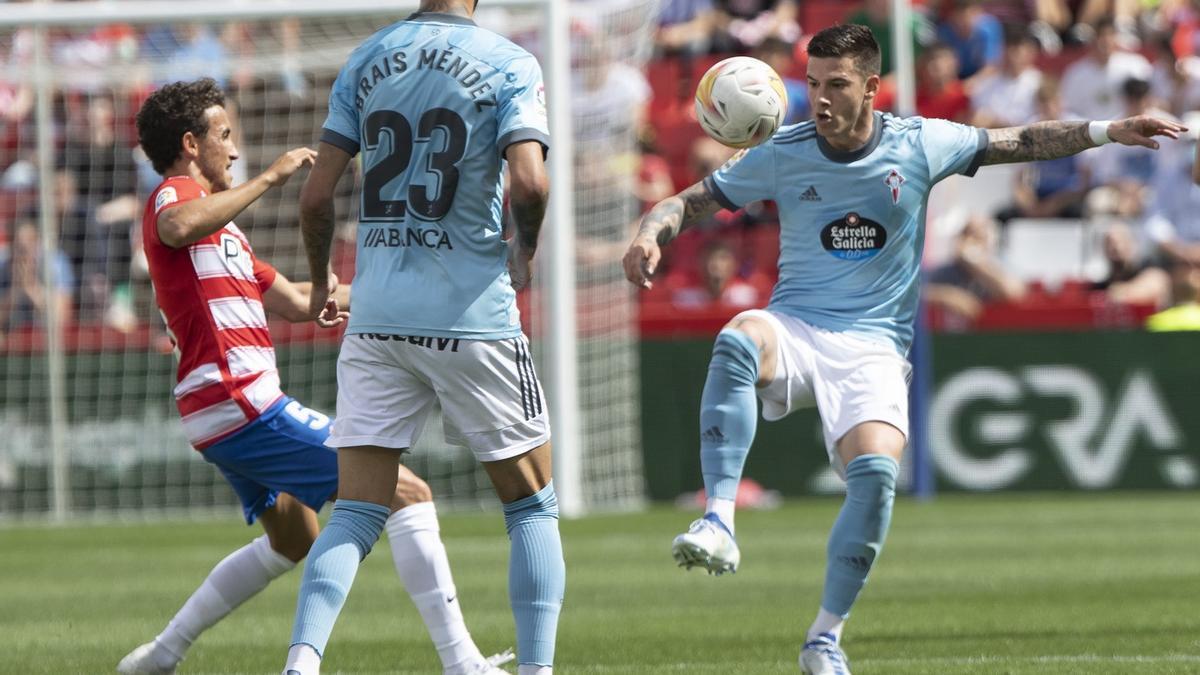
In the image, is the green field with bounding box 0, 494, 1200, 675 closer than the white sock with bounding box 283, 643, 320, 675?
No

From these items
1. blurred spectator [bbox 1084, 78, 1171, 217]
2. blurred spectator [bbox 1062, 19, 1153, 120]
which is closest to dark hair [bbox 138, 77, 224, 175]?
blurred spectator [bbox 1084, 78, 1171, 217]

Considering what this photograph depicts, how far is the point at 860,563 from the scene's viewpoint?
21.1 feet

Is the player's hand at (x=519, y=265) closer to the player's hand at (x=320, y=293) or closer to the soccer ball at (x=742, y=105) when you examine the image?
the player's hand at (x=320, y=293)

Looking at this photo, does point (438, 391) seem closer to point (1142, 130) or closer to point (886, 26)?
point (1142, 130)

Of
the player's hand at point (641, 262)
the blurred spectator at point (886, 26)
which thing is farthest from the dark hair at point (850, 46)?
the blurred spectator at point (886, 26)

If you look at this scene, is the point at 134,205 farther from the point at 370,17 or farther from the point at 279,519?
the point at 279,519

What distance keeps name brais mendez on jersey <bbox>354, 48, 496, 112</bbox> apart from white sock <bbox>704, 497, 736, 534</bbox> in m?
1.66

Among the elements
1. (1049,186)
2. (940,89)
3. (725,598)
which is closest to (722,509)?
(725,598)

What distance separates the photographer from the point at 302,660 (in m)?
5.58

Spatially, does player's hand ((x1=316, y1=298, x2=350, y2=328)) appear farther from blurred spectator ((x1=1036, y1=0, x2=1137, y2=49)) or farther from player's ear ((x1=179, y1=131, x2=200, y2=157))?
blurred spectator ((x1=1036, y1=0, x2=1137, y2=49))

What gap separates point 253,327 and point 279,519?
2.57 feet

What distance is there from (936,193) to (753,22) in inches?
135

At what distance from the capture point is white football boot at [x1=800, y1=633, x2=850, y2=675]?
20.5 ft

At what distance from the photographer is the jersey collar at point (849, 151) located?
22.7ft
